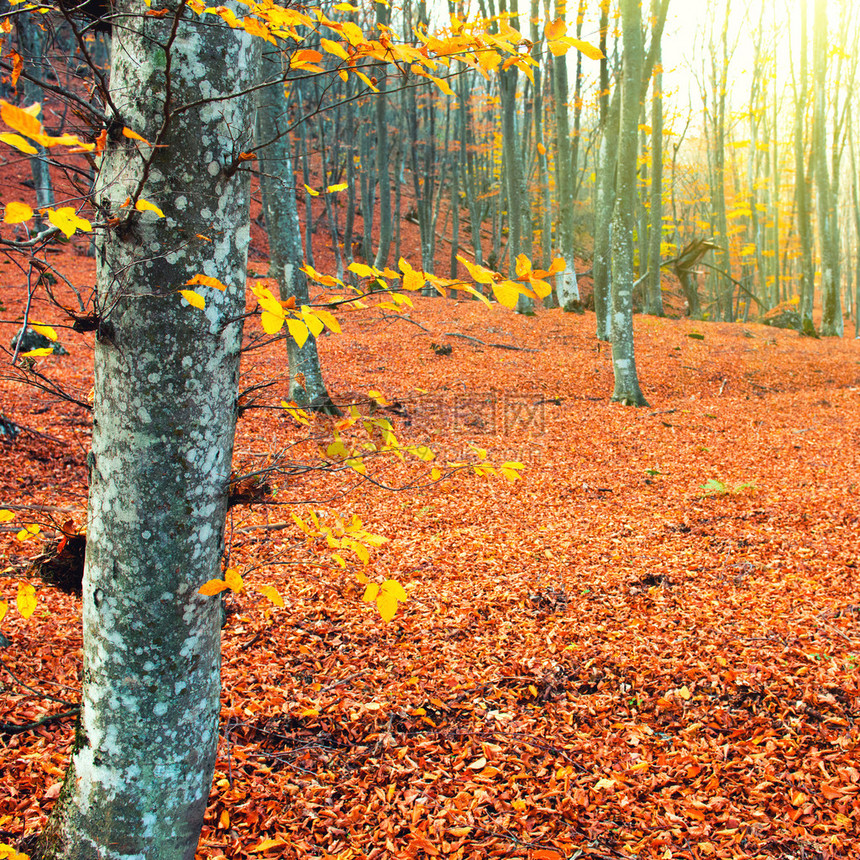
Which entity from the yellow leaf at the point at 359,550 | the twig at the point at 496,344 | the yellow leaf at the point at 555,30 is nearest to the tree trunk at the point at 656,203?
the twig at the point at 496,344

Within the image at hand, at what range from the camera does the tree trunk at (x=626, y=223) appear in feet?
27.9

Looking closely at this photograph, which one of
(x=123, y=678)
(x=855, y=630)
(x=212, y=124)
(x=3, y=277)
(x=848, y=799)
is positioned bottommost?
(x=848, y=799)

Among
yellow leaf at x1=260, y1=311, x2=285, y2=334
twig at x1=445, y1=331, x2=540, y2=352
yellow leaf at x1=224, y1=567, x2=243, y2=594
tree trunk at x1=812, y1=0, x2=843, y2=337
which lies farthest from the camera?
tree trunk at x1=812, y1=0, x2=843, y2=337

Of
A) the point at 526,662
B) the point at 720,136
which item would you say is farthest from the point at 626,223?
the point at 720,136

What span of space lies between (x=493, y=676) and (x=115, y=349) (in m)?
2.65

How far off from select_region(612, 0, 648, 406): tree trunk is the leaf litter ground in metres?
2.38

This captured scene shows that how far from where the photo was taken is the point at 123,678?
149 centimetres

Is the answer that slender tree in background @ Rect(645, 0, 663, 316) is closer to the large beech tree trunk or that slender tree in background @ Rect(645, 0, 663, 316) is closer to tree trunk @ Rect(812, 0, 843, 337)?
tree trunk @ Rect(812, 0, 843, 337)

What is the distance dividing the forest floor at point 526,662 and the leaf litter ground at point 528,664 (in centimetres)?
1

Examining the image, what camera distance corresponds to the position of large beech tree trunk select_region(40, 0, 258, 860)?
140 cm

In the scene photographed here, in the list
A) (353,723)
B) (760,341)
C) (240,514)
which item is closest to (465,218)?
(760,341)

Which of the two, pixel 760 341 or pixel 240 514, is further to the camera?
pixel 760 341

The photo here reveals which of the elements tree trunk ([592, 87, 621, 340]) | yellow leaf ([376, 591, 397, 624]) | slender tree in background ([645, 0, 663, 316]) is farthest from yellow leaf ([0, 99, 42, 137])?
slender tree in background ([645, 0, 663, 316])

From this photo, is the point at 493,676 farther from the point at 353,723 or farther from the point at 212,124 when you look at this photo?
the point at 212,124
